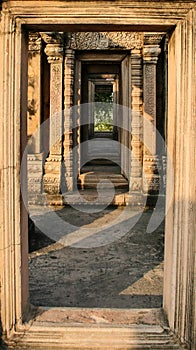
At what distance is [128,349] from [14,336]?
0.85 metres

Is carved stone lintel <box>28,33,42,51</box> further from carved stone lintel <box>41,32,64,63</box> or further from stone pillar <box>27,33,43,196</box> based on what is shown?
carved stone lintel <box>41,32,64,63</box>

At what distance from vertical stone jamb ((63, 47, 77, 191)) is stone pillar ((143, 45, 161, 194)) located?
153 cm

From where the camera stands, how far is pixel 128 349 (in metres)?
3.02

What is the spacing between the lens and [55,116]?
342 inches

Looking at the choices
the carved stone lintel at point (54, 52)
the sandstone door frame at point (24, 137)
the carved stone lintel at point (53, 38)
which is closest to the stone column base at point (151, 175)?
the carved stone lintel at point (54, 52)

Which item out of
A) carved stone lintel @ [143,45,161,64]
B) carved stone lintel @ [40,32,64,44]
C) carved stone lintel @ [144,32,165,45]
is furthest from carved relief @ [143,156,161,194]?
carved stone lintel @ [40,32,64,44]

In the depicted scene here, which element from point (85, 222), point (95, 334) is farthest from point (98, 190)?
point (95, 334)

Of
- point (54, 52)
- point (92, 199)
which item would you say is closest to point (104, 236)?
point (92, 199)

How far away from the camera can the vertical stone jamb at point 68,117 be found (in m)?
8.68

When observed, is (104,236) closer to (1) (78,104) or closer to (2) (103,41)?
(1) (78,104)

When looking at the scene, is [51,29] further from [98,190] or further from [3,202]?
[98,190]

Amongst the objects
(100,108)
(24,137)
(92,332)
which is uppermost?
(100,108)

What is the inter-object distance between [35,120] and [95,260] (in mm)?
4319

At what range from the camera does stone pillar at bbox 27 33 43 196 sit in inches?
345
